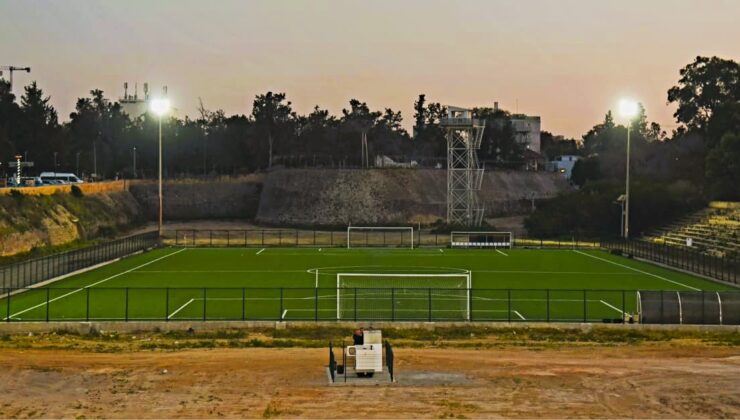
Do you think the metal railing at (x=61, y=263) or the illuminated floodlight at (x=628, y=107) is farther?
the illuminated floodlight at (x=628, y=107)

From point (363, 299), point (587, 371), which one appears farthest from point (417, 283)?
point (587, 371)

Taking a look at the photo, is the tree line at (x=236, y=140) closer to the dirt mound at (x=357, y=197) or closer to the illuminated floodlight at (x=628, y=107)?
the dirt mound at (x=357, y=197)

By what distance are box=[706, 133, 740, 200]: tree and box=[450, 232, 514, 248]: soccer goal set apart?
20.9 m

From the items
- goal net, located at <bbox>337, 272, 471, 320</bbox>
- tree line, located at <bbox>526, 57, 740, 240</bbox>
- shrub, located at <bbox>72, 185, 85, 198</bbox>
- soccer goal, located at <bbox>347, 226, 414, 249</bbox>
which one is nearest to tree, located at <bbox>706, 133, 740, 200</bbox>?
tree line, located at <bbox>526, 57, 740, 240</bbox>

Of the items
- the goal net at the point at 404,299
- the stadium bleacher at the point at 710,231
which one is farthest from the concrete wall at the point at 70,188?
the stadium bleacher at the point at 710,231

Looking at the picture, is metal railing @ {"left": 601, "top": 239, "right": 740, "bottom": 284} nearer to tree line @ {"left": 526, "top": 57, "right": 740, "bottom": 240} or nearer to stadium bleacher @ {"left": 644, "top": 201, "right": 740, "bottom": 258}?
stadium bleacher @ {"left": 644, "top": 201, "right": 740, "bottom": 258}

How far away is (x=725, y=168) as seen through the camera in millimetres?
82188

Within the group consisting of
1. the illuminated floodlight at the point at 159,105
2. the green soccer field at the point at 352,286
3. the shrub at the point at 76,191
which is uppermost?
the illuminated floodlight at the point at 159,105

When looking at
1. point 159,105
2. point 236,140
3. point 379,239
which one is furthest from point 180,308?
point 236,140

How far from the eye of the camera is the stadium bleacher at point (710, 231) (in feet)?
205

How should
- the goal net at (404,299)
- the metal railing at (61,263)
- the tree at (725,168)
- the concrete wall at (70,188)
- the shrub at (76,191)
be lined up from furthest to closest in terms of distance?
the shrub at (76,191) → the tree at (725,168) → the concrete wall at (70,188) → the metal railing at (61,263) → the goal net at (404,299)

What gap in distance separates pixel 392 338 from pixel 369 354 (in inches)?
281

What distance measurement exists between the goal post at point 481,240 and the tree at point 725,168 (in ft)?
68.5

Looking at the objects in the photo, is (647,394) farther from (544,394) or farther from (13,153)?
(13,153)
